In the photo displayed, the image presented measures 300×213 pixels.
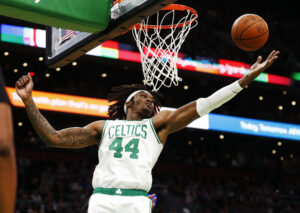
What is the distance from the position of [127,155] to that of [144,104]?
0.59 meters

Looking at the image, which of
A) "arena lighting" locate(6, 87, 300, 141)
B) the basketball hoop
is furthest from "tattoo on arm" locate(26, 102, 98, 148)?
"arena lighting" locate(6, 87, 300, 141)

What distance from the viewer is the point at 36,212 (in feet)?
33.0

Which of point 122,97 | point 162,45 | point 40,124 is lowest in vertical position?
point 40,124

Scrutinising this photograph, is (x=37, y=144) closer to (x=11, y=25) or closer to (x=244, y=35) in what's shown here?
(x=11, y=25)

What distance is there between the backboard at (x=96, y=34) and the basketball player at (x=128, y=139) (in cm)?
70

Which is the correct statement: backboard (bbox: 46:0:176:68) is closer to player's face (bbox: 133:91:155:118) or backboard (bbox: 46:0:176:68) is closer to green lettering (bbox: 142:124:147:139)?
player's face (bbox: 133:91:155:118)

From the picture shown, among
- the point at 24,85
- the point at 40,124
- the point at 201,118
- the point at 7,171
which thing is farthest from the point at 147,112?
the point at 201,118

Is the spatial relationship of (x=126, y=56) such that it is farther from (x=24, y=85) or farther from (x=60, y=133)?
(x=24, y=85)

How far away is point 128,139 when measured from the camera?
362 cm

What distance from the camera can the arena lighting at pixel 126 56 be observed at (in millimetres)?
11453

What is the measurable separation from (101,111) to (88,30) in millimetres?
8830

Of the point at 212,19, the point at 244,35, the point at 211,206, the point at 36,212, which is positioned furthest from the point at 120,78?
the point at 244,35

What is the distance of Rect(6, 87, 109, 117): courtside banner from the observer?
12.3 m

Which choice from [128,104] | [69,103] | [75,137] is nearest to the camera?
[75,137]
